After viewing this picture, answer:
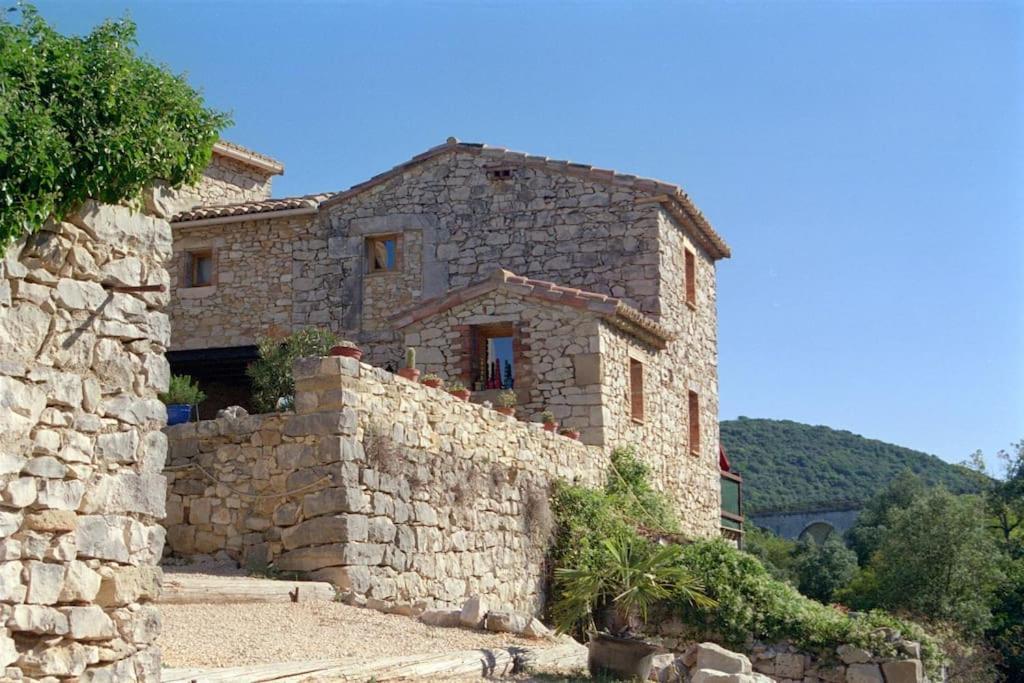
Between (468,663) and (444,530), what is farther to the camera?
(444,530)

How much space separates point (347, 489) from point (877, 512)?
3111 cm

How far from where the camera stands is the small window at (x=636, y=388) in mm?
18453

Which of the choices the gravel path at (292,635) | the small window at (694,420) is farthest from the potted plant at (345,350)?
the small window at (694,420)

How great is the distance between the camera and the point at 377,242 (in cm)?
2027

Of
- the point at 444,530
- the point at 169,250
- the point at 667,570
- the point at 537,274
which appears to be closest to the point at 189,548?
the point at 444,530

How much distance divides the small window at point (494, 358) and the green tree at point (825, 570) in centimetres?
1835

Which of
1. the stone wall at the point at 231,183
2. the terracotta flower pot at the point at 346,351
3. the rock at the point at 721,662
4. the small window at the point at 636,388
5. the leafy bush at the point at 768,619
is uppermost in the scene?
the stone wall at the point at 231,183

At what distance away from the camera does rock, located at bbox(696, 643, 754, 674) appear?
1091cm

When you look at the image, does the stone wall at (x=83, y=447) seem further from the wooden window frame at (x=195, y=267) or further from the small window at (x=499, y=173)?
the wooden window frame at (x=195, y=267)

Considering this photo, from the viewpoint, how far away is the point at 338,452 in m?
10.6

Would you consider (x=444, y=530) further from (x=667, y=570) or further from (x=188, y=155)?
(x=188, y=155)

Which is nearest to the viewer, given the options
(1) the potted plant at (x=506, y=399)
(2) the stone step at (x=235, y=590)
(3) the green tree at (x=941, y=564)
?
(2) the stone step at (x=235, y=590)

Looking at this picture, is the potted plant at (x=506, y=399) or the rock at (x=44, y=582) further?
the potted plant at (x=506, y=399)

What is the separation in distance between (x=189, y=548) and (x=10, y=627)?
5.79 metres
